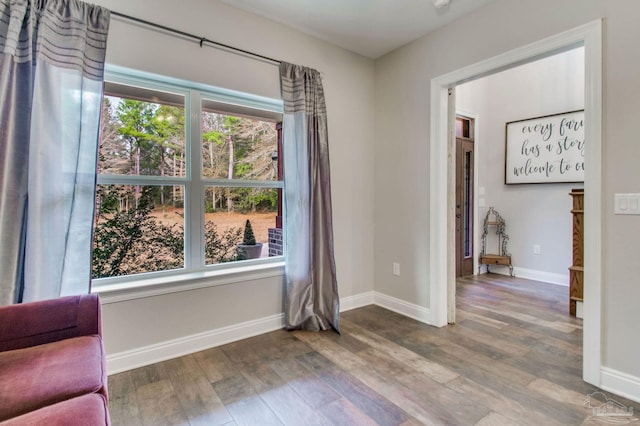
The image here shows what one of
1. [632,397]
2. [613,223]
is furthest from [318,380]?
[613,223]

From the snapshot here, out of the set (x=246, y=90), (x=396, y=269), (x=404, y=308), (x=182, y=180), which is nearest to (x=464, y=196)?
(x=396, y=269)

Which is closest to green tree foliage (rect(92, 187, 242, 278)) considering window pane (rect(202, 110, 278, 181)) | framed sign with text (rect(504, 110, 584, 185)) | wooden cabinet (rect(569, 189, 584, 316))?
window pane (rect(202, 110, 278, 181))

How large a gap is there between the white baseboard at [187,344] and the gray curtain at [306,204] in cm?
23

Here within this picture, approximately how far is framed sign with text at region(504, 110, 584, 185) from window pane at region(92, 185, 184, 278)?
4.48 metres

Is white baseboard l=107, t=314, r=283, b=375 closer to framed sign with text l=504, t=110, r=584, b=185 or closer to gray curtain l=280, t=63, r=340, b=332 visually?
gray curtain l=280, t=63, r=340, b=332

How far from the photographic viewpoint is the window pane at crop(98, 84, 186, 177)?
2131 mm

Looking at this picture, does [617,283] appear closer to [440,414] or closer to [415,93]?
[440,414]

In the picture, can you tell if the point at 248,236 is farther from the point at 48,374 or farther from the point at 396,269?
the point at 48,374

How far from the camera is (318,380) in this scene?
6.46 ft

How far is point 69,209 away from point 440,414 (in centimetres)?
238

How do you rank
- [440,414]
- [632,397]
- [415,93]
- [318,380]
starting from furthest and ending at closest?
[415,93], [318,380], [632,397], [440,414]

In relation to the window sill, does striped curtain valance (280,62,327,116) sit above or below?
above

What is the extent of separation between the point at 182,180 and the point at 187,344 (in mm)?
1227

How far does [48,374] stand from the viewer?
1.15m
